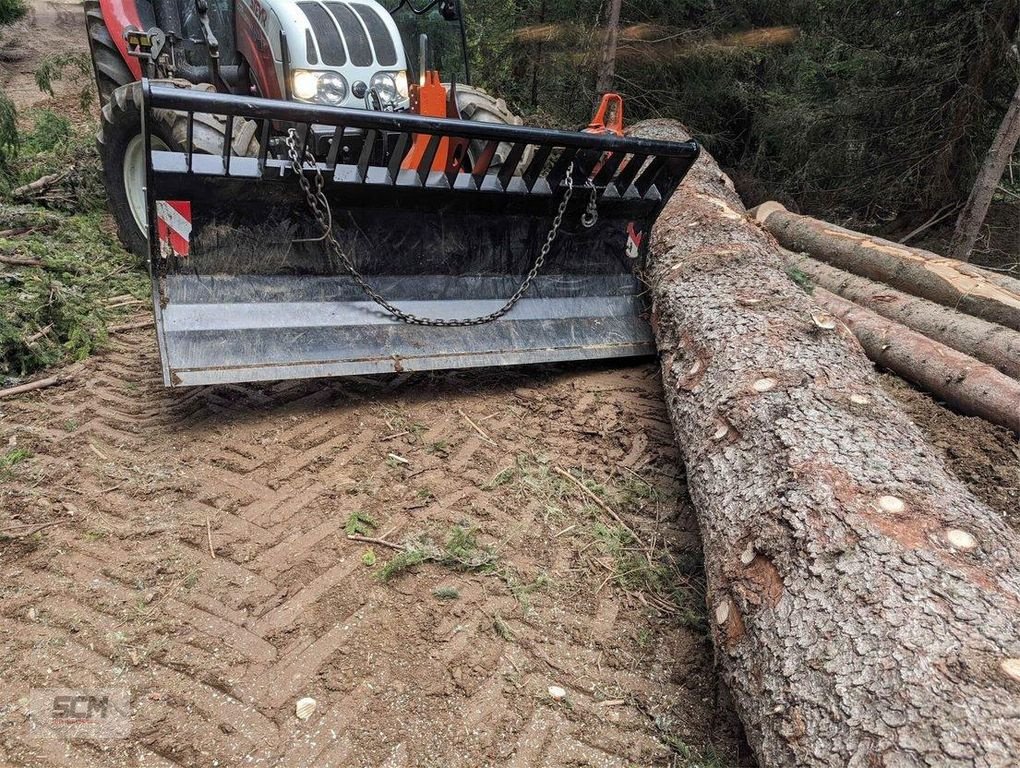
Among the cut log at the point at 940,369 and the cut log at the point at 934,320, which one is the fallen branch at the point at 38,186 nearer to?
the cut log at the point at 934,320

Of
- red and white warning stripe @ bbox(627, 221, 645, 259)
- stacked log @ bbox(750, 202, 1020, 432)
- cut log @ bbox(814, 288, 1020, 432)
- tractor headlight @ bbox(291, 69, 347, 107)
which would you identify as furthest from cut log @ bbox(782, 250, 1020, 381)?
tractor headlight @ bbox(291, 69, 347, 107)

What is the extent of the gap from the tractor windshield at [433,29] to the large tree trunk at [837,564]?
2893mm

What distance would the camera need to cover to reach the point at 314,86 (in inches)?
156

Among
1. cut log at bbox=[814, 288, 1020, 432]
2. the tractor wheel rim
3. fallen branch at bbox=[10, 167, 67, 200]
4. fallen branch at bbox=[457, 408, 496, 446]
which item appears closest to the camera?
fallen branch at bbox=[457, 408, 496, 446]

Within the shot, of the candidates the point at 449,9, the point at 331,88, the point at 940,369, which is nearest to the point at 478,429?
the point at 331,88

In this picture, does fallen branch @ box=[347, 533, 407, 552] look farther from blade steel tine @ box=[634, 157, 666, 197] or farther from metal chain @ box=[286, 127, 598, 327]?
blade steel tine @ box=[634, 157, 666, 197]

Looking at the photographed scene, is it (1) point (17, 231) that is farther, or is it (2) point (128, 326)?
(1) point (17, 231)

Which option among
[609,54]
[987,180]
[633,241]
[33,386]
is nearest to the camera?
[33,386]

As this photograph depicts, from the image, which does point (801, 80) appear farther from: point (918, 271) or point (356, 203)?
point (356, 203)

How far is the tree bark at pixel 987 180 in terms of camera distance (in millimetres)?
6496

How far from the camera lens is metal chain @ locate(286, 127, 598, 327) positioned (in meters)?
3.32

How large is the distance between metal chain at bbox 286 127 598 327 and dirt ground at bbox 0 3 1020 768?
1.47ft

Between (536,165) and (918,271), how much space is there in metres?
3.20

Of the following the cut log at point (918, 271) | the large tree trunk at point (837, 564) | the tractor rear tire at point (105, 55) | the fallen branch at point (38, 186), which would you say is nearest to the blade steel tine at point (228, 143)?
the large tree trunk at point (837, 564)
